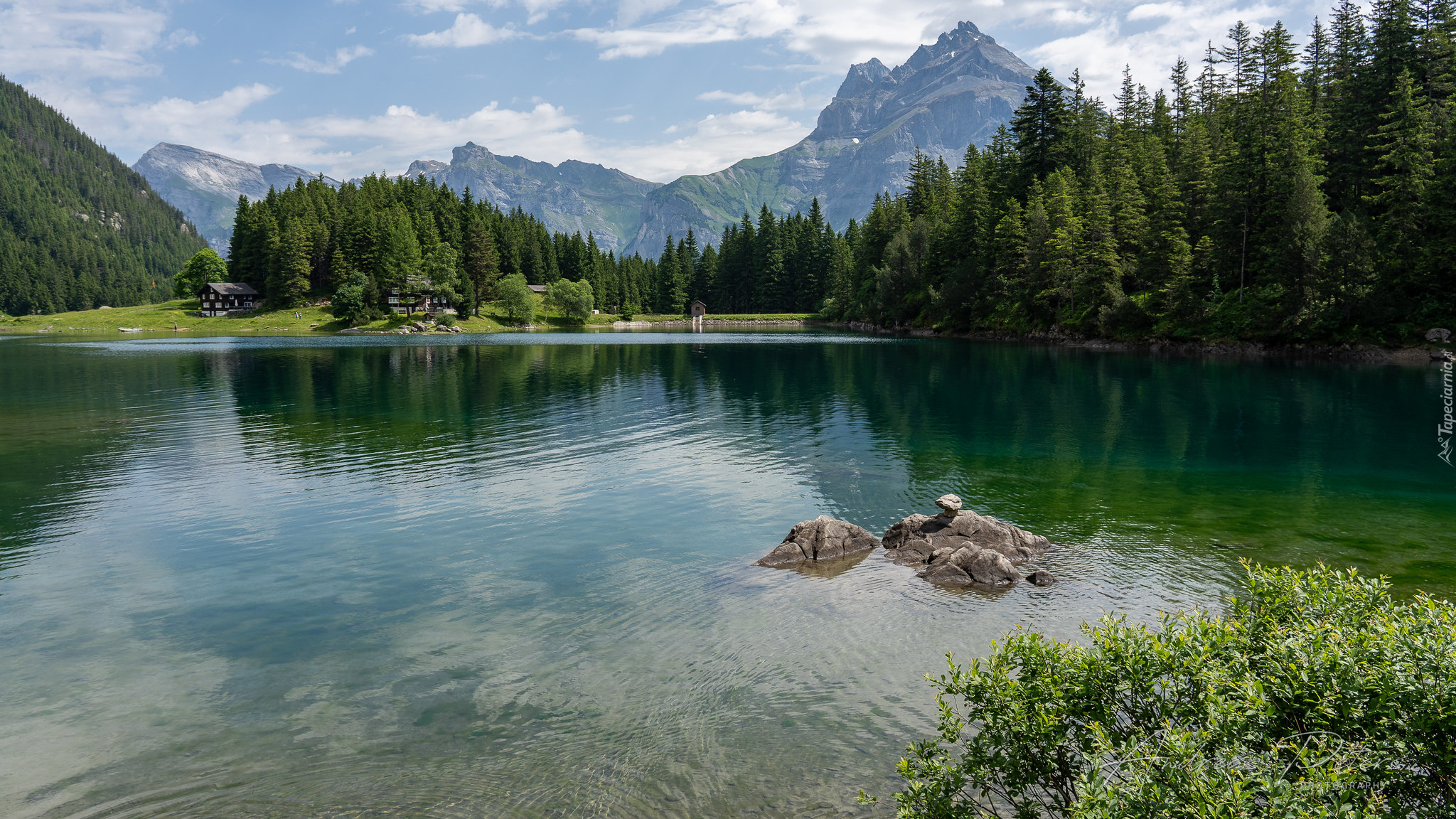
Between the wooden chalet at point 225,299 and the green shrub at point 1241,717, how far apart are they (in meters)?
208

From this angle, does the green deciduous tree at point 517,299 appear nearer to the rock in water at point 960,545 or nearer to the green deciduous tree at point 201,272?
the green deciduous tree at point 201,272

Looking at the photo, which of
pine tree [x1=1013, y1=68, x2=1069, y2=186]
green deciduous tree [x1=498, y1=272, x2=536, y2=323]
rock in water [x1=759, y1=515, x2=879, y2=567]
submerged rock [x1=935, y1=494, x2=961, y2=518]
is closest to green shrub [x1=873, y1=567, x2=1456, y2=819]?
rock in water [x1=759, y1=515, x2=879, y2=567]

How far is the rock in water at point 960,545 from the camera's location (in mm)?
18844

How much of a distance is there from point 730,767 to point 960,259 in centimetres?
13367

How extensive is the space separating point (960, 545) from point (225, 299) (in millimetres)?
205002

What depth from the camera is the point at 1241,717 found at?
6445mm

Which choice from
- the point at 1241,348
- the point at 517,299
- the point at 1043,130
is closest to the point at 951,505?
the point at 1241,348

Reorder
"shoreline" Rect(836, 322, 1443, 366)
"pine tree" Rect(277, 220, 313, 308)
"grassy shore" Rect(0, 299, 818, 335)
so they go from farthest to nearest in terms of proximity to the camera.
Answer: "pine tree" Rect(277, 220, 313, 308), "grassy shore" Rect(0, 299, 818, 335), "shoreline" Rect(836, 322, 1443, 366)

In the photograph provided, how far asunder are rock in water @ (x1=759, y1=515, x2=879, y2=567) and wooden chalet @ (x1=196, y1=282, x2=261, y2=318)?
19725 centimetres

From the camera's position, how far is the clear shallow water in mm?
11211

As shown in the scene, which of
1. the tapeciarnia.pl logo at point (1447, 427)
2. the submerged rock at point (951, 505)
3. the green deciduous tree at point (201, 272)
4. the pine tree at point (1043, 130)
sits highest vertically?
the pine tree at point (1043, 130)

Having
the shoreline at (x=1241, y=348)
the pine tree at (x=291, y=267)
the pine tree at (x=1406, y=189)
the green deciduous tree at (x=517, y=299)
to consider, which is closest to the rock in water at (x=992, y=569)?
the shoreline at (x=1241, y=348)

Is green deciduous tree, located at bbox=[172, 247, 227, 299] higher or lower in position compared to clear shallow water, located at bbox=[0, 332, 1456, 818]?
higher

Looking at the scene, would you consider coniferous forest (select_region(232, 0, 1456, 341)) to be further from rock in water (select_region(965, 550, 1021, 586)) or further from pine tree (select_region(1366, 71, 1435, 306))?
rock in water (select_region(965, 550, 1021, 586))
